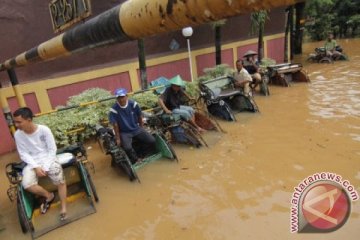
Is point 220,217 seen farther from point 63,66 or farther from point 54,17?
point 63,66

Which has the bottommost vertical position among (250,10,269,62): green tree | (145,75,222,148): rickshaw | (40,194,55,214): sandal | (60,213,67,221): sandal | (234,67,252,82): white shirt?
(60,213,67,221): sandal

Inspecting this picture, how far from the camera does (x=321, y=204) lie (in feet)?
12.9

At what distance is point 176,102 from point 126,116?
183 cm

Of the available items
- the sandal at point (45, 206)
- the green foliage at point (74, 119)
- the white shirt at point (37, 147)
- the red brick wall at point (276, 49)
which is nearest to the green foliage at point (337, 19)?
the red brick wall at point (276, 49)

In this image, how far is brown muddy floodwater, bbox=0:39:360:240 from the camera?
388cm

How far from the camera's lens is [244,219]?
12.9 feet

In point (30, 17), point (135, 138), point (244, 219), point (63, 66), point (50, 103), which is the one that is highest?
point (30, 17)

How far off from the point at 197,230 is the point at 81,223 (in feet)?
5.78

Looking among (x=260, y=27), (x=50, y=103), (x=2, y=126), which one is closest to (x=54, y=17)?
(x=2, y=126)

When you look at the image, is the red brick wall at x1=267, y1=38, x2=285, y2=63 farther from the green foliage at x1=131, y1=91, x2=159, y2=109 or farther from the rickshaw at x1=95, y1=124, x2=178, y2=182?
the rickshaw at x1=95, y1=124, x2=178, y2=182

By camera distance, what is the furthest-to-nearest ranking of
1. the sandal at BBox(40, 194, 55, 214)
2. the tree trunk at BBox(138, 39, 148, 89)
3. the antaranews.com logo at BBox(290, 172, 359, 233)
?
the tree trunk at BBox(138, 39, 148, 89) < the sandal at BBox(40, 194, 55, 214) < the antaranews.com logo at BBox(290, 172, 359, 233)

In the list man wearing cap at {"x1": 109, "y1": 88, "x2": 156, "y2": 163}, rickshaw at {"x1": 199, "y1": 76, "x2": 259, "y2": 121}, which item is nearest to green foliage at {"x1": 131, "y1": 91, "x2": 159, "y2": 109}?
rickshaw at {"x1": 199, "y1": 76, "x2": 259, "y2": 121}

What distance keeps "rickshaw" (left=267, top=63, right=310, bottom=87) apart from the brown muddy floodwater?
375 cm

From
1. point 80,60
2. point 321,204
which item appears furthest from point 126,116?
point 80,60
